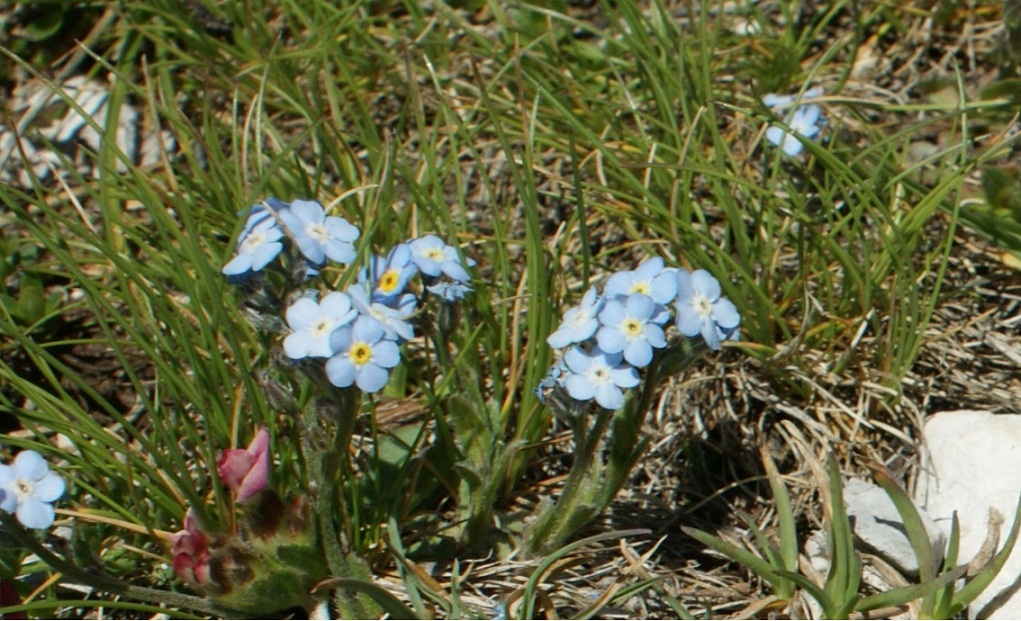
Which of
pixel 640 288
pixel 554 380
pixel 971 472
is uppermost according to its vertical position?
pixel 640 288

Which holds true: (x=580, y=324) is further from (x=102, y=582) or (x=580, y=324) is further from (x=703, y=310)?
(x=102, y=582)

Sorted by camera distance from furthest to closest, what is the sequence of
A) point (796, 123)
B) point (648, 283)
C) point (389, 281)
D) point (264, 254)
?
point (796, 123)
point (389, 281)
point (648, 283)
point (264, 254)

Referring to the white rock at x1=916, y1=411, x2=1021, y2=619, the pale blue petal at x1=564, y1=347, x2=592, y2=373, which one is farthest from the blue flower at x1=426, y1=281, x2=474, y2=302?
the white rock at x1=916, y1=411, x2=1021, y2=619

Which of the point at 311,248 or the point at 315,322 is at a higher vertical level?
the point at 311,248

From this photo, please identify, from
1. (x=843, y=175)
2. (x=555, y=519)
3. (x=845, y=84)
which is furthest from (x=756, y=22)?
(x=555, y=519)

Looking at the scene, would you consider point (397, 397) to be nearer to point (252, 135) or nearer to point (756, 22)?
point (252, 135)

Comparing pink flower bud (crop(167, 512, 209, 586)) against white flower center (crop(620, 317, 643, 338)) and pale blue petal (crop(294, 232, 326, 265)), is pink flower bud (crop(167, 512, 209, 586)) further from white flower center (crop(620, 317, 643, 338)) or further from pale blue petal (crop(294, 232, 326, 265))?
white flower center (crop(620, 317, 643, 338))

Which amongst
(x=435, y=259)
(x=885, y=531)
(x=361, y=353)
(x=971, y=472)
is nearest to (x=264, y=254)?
(x=361, y=353)
